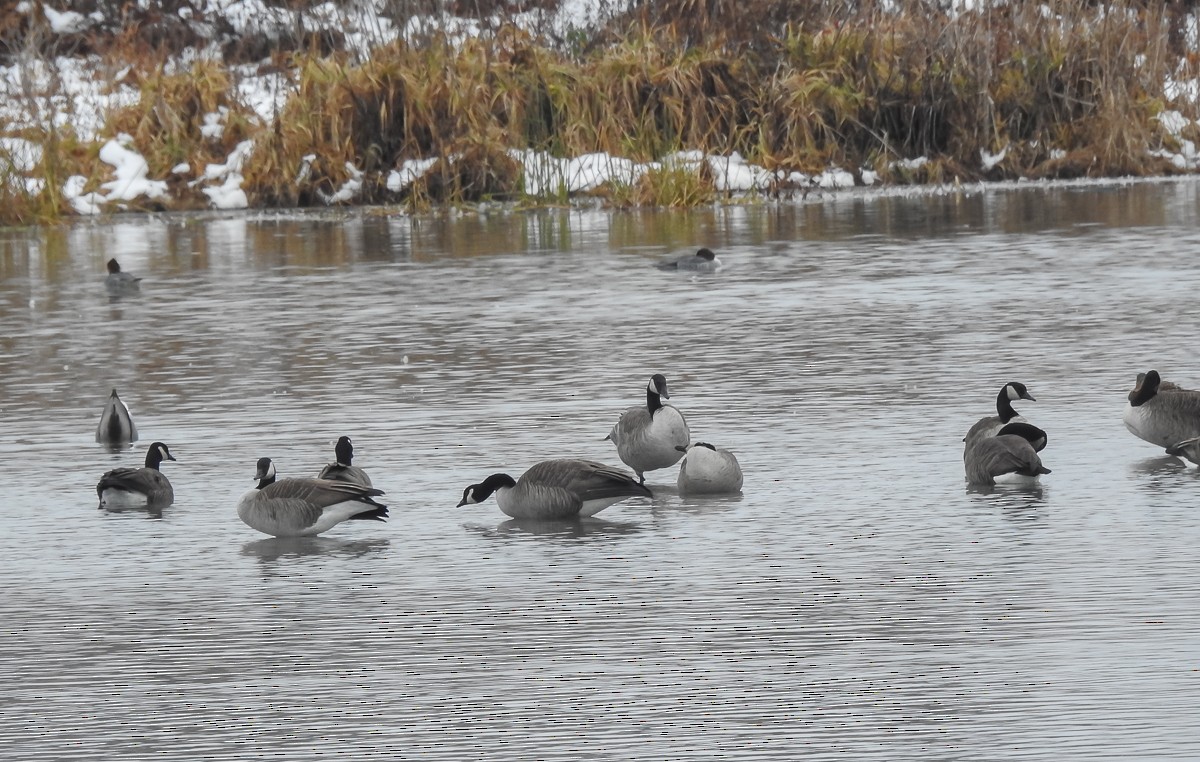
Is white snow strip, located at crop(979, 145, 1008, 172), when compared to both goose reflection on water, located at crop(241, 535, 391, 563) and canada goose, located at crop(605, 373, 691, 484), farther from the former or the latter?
goose reflection on water, located at crop(241, 535, 391, 563)

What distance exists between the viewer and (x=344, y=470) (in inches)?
342

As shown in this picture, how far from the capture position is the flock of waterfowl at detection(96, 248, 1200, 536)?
8234mm

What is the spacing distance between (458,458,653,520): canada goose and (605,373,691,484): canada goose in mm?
714

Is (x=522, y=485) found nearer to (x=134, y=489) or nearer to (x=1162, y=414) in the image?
(x=134, y=489)

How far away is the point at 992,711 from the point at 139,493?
442 centimetres

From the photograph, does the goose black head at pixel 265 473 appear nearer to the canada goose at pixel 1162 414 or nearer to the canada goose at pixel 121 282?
the canada goose at pixel 1162 414

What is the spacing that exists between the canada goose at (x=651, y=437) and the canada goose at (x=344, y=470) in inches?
45.8

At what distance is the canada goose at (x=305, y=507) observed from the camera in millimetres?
8188

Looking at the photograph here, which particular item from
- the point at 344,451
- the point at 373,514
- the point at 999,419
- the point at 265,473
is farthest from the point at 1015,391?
the point at 265,473

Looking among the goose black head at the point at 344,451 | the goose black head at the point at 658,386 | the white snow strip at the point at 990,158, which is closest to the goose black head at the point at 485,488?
the goose black head at the point at 344,451

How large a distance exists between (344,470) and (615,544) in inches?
51.0

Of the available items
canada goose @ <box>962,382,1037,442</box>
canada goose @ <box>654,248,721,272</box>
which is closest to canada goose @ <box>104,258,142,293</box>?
canada goose @ <box>654,248,721,272</box>

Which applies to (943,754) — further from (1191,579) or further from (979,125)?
(979,125)

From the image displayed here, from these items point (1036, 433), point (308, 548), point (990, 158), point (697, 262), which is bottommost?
point (308, 548)
